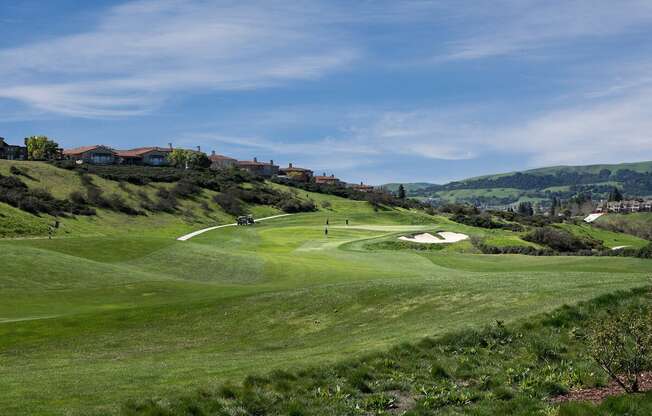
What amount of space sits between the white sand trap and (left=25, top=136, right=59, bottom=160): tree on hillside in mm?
129314

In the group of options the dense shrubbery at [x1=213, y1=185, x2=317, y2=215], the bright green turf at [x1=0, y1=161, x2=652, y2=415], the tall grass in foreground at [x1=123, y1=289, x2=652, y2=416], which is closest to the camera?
the tall grass in foreground at [x1=123, y1=289, x2=652, y2=416]

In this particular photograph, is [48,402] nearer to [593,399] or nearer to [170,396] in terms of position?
[170,396]

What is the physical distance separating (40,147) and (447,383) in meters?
189

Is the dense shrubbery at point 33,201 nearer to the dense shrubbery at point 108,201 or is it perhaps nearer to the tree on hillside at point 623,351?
the dense shrubbery at point 108,201

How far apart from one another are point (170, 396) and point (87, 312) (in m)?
19.5

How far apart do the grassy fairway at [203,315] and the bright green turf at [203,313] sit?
70 millimetres

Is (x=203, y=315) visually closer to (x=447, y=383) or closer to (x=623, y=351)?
(x=447, y=383)

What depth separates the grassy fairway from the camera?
703 inches

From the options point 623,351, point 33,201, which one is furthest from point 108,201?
point 623,351

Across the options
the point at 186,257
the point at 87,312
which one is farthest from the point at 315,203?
the point at 87,312

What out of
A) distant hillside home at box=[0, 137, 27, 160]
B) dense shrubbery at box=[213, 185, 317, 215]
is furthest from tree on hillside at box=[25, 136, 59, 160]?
dense shrubbery at box=[213, 185, 317, 215]

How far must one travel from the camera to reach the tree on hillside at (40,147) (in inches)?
7170

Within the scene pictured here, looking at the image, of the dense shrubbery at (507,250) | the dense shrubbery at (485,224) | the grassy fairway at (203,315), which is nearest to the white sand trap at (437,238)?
the dense shrubbery at (507,250)

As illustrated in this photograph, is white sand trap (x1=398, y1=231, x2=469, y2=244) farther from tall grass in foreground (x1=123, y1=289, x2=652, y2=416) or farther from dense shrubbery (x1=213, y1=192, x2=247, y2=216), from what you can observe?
tall grass in foreground (x1=123, y1=289, x2=652, y2=416)
